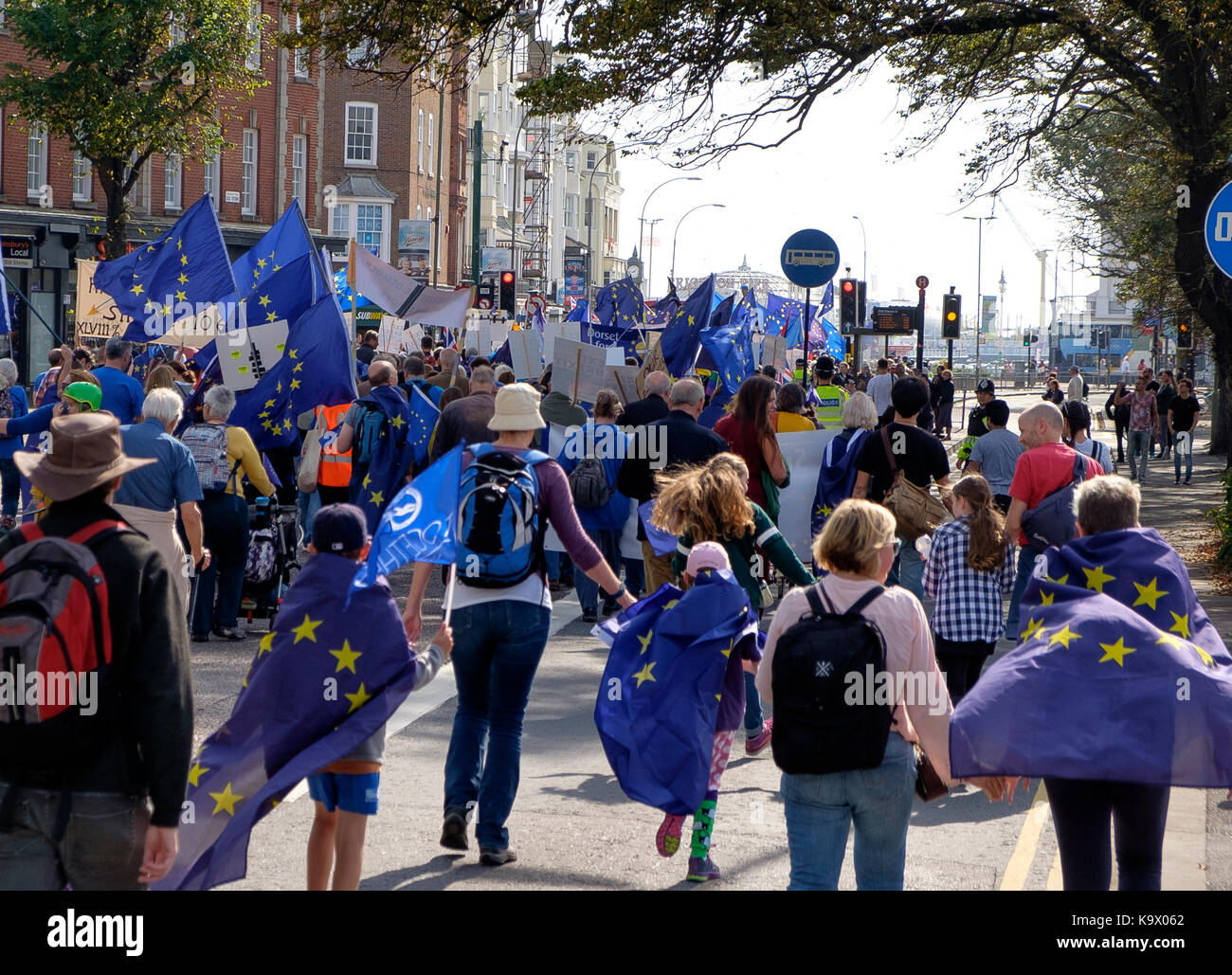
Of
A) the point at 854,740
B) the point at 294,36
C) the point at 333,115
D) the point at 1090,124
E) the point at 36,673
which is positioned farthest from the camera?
the point at 333,115

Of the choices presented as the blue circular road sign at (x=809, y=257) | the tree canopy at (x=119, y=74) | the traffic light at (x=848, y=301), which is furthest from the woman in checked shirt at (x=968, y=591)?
the tree canopy at (x=119, y=74)

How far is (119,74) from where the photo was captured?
30594 mm

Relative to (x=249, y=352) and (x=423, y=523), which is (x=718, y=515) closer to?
(x=423, y=523)

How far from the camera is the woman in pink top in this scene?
4.62 meters

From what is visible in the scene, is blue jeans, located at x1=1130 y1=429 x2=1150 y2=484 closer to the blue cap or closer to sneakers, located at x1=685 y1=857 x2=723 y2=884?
sneakers, located at x1=685 y1=857 x2=723 y2=884

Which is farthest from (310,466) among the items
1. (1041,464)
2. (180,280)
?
(1041,464)

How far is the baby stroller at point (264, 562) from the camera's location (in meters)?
11.5

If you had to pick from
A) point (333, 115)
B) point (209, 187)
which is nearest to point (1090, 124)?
point (209, 187)

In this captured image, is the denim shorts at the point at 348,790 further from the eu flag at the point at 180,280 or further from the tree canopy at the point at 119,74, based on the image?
the tree canopy at the point at 119,74

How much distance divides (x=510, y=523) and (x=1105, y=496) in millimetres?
2243

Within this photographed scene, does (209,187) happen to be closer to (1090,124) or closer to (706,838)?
(1090,124)

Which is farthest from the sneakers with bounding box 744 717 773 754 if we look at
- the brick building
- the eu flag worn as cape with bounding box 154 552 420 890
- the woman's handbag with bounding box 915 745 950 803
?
the brick building

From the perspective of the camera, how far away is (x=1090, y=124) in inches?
1623

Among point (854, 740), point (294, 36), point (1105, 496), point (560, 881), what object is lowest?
point (560, 881)
